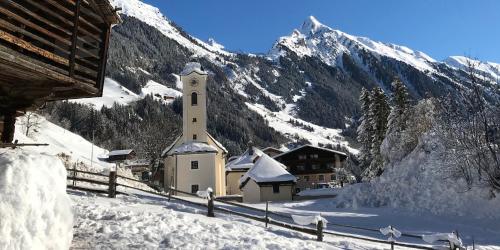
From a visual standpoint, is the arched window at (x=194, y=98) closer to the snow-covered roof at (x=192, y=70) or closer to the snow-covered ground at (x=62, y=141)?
the snow-covered roof at (x=192, y=70)

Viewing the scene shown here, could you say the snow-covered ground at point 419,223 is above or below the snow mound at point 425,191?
→ below

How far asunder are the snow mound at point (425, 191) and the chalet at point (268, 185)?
31.5ft

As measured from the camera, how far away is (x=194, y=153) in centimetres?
5762

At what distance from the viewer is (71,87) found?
1258cm

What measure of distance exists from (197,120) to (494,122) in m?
39.2

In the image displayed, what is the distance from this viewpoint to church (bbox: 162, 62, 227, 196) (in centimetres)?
5731

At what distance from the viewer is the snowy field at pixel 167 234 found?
43.3 feet

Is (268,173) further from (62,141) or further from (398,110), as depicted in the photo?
(62,141)

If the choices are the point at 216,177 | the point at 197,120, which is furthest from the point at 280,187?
the point at 197,120

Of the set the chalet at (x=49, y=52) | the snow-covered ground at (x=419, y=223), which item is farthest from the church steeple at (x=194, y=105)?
the chalet at (x=49, y=52)

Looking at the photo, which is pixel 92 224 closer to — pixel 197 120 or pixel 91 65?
pixel 91 65

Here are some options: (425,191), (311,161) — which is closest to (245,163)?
(311,161)

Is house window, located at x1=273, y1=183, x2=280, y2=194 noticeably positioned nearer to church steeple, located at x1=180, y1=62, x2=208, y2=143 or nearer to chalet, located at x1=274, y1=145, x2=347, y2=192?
church steeple, located at x1=180, y1=62, x2=208, y2=143

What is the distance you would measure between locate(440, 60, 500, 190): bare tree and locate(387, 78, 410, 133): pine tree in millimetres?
13832
